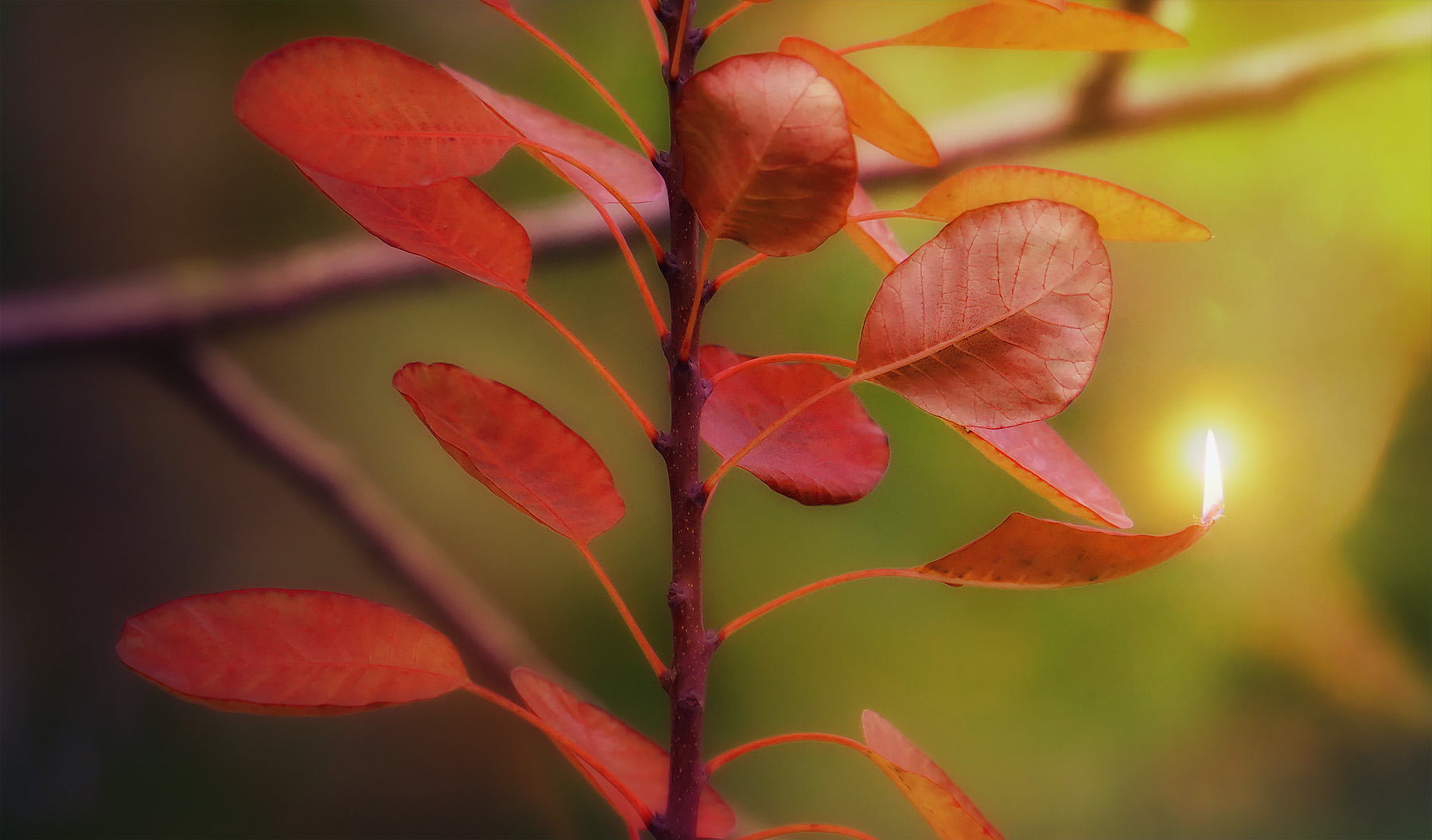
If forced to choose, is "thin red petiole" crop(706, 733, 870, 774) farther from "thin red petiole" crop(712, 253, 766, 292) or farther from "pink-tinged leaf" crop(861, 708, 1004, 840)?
"thin red petiole" crop(712, 253, 766, 292)

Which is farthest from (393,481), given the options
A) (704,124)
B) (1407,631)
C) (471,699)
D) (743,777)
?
(1407,631)

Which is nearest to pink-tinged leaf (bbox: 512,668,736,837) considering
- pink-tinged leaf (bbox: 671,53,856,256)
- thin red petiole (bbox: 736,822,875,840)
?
thin red petiole (bbox: 736,822,875,840)

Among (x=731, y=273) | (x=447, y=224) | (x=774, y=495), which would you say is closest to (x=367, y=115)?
(x=447, y=224)

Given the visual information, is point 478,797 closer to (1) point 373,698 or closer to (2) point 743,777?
(2) point 743,777

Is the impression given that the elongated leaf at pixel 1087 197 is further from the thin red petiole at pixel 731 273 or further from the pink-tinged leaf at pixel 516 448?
the pink-tinged leaf at pixel 516 448

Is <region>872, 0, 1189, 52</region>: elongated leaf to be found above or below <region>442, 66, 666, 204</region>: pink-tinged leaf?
above

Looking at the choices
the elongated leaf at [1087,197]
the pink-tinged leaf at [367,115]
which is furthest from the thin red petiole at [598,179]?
the elongated leaf at [1087,197]

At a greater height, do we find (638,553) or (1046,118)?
(1046,118)
